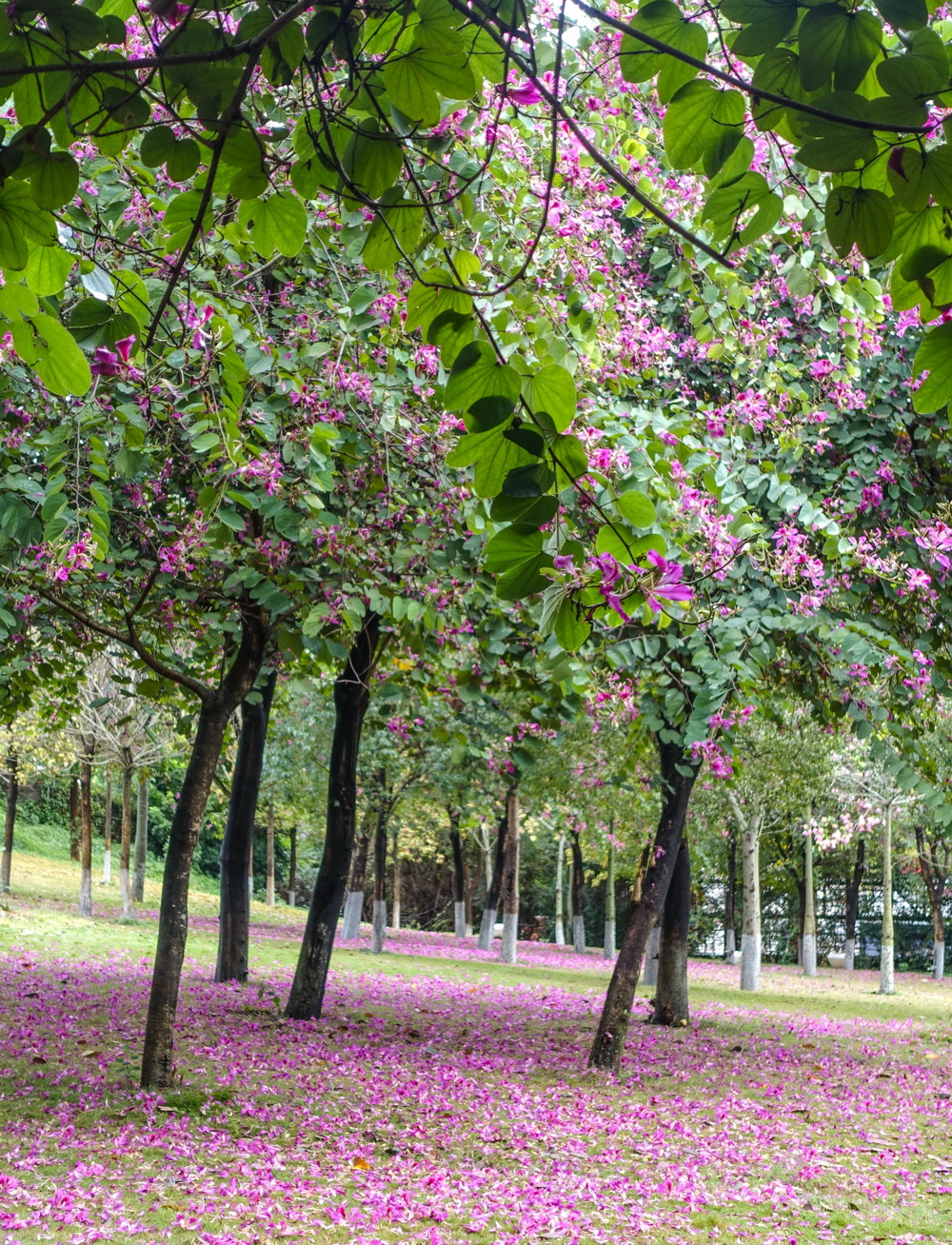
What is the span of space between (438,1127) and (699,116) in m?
7.45

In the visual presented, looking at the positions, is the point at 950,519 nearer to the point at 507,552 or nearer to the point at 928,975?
the point at 507,552

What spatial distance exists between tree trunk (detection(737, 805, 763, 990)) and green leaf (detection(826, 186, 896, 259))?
20.8 metres

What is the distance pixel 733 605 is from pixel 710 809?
1667 centimetres

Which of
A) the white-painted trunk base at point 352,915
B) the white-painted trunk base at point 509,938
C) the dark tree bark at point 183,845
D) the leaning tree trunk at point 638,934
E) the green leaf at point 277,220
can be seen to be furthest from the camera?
the white-painted trunk base at point 352,915

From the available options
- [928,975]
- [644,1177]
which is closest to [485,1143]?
[644,1177]

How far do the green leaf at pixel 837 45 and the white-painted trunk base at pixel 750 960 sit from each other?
75.4 feet

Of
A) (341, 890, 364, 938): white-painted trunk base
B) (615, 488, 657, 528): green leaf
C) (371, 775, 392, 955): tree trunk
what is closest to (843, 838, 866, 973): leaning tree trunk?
(341, 890, 364, 938): white-painted trunk base

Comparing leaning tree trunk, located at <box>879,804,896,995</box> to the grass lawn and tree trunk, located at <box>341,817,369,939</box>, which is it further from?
tree trunk, located at <box>341,817,369,939</box>

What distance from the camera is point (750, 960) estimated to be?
73.6 ft

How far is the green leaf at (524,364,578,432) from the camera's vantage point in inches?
52.4

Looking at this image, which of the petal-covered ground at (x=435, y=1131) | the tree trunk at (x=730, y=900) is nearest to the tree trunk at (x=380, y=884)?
the petal-covered ground at (x=435, y=1131)

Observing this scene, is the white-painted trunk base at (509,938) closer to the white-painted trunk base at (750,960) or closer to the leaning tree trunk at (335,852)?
the white-painted trunk base at (750,960)

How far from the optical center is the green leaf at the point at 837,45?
3.74 feet

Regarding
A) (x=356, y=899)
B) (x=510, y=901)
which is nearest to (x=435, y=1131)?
(x=510, y=901)
